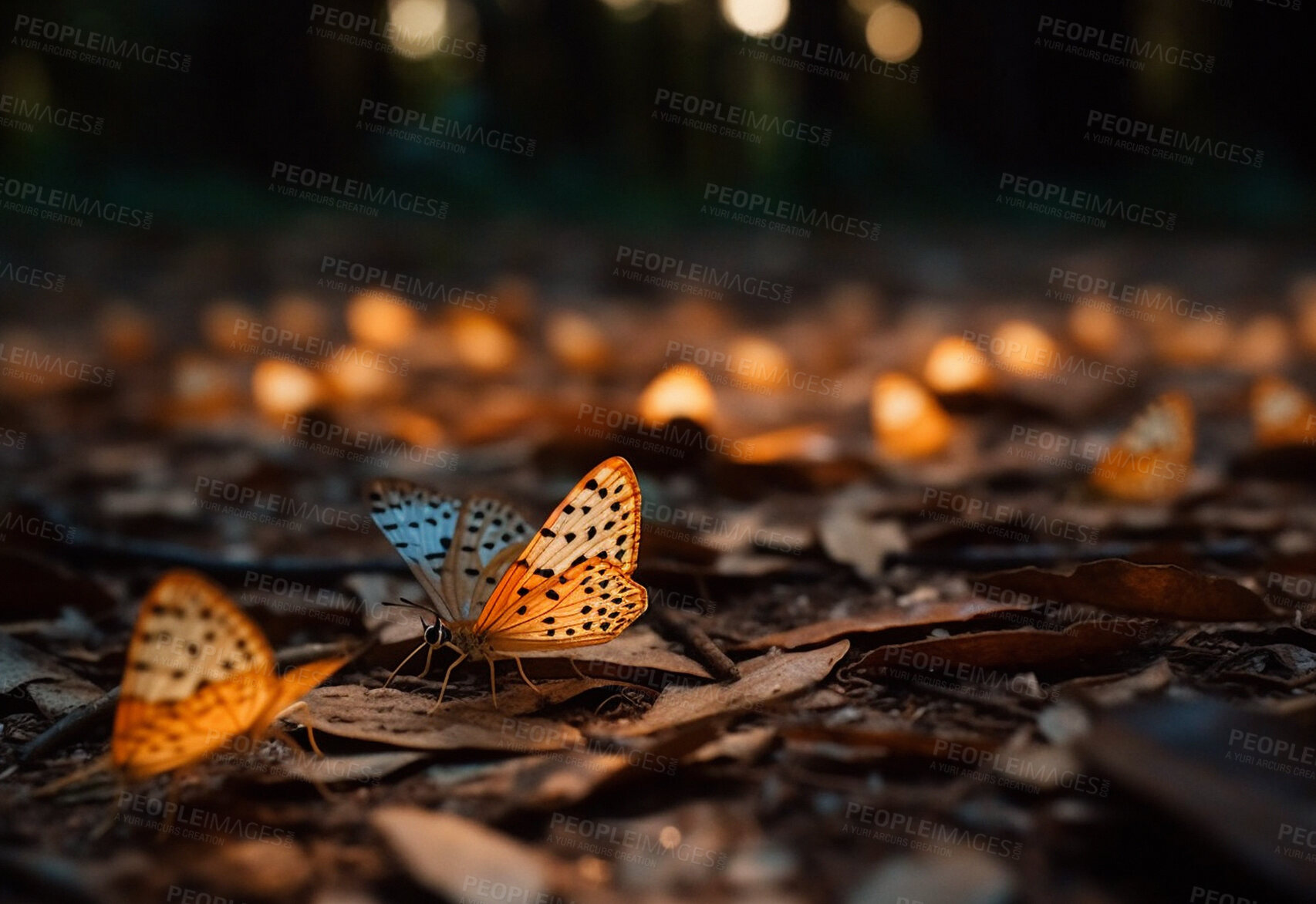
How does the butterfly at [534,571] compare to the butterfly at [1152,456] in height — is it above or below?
below

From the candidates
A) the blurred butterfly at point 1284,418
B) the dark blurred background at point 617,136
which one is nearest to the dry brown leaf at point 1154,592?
the blurred butterfly at point 1284,418

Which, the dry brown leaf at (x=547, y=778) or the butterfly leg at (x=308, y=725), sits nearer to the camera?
the dry brown leaf at (x=547, y=778)

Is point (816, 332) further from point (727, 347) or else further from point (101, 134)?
point (101, 134)

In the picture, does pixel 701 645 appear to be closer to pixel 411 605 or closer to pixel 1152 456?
pixel 411 605

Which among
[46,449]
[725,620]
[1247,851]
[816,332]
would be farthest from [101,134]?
[1247,851]

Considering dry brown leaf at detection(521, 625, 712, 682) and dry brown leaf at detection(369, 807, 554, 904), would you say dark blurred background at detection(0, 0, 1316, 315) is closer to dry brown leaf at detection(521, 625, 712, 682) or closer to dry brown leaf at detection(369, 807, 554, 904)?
dry brown leaf at detection(521, 625, 712, 682)

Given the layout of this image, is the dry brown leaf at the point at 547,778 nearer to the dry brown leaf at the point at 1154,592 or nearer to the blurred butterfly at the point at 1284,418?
the dry brown leaf at the point at 1154,592
